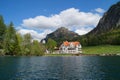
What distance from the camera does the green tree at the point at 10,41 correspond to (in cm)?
17462

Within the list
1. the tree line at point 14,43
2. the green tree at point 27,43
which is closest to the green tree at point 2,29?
the tree line at point 14,43

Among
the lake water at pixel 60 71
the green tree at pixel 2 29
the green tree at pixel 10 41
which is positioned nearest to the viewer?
the lake water at pixel 60 71

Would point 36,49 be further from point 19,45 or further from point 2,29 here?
point 2,29

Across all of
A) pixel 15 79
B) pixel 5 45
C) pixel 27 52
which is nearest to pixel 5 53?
pixel 5 45

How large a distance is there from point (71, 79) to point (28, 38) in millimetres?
142498

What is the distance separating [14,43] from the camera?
176000mm

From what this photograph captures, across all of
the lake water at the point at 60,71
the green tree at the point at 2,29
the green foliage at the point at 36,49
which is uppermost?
the green tree at the point at 2,29

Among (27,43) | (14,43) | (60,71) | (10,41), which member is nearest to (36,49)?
(27,43)

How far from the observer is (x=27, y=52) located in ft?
603

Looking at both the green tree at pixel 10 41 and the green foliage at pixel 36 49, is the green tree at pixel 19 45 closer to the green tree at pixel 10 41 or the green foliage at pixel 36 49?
the green tree at pixel 10 41

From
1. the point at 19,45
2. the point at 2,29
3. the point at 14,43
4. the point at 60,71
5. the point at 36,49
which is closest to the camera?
the point at 60,71

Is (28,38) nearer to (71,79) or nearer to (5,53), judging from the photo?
(5,53)

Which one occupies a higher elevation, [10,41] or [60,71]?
[10,41]

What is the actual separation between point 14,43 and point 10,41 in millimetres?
4160
